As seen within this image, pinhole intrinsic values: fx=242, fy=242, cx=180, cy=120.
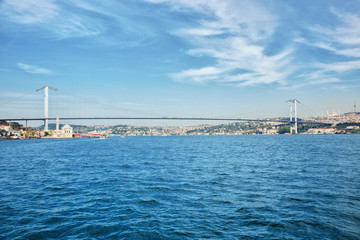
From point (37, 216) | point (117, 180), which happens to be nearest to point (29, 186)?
point (117, 180)

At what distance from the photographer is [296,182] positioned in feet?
44.3

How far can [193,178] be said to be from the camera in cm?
1474

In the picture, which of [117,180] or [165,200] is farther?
[117,180]

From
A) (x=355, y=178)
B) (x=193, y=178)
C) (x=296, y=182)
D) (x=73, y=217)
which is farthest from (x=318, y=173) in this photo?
(x=73, y=217)

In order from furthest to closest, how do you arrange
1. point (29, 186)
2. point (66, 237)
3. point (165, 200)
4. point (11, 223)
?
point (29, 186)
point (165, 200)
point (11, 223)
point (66, 237)

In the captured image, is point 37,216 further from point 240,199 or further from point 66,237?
point 240,199

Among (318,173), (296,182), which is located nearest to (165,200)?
(296,182)

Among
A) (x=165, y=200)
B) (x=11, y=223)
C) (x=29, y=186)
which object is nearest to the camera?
(x=11, y=223)

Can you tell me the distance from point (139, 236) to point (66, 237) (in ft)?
6.58

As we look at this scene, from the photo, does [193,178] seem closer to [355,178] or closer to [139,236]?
[139,236]

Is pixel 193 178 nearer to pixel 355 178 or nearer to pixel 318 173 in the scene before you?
pixel 318 173

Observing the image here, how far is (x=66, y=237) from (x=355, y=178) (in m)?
15.7

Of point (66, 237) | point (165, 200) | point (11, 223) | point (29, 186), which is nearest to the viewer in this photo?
point (66, 237)

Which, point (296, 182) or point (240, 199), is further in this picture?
point (296, 182)
